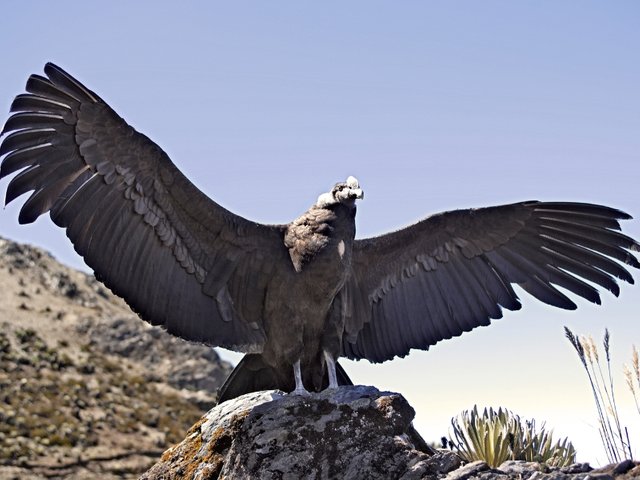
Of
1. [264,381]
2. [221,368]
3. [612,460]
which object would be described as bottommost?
[612,460]

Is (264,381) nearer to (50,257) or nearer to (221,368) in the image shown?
(221,368)

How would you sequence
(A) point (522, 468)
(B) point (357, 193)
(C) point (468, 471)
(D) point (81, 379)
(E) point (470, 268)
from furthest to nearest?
(D) point (81, 379), (E) point (470, 268), (B) point (357, 193), (A) point (522, 468), (C) point (468, 471)

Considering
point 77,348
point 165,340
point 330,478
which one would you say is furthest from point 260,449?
point 165,340

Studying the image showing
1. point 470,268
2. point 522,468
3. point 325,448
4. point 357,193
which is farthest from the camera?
point 470,268

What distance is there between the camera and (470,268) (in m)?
8.93

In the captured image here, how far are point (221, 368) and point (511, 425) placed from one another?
35981 mm

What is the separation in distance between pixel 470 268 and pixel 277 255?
7.27 ft

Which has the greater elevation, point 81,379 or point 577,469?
point 81,379

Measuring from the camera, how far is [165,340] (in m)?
43.6

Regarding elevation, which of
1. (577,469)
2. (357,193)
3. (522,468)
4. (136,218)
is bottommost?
(577,469)

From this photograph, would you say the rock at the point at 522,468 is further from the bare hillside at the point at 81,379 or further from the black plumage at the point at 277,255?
the bare hillside at the point at 81,379

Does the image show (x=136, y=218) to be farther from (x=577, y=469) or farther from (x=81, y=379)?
(x=81, y=379)

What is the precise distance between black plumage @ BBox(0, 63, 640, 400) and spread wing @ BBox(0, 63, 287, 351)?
1 centimetres

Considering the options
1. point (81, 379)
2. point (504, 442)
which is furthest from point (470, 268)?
point (81, 379)
